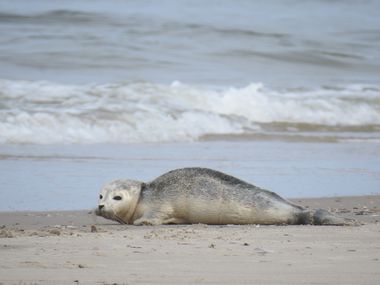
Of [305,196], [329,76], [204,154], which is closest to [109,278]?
[305,196]

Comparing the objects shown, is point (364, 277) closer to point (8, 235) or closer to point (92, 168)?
point (8, 235)

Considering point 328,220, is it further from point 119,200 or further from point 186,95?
point 186,95

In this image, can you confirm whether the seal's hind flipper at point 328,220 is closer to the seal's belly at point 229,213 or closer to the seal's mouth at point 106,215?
the seal's belly at point 229,213

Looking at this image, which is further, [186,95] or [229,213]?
[186,95]

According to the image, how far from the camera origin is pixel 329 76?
738 inches

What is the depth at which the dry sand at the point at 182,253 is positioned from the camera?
4.11 meters

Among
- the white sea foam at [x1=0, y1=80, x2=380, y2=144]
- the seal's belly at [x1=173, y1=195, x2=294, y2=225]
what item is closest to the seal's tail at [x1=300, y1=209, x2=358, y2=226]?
the seal's belly at [x1=173, y1=195, x2=294, y2=225]

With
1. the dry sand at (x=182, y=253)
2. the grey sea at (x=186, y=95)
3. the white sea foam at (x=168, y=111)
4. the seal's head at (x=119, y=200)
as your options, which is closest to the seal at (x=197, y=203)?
the seal's head at (x=119, y=200)

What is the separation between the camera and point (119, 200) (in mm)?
6348

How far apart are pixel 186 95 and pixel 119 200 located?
346 inches

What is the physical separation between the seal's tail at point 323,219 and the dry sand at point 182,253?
16cm

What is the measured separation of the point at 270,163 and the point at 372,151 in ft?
6.39

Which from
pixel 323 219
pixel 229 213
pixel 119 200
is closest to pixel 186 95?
pixel 119 200

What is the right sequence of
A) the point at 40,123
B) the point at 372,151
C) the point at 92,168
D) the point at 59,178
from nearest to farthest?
the point at 59,178, the point at 92,168, the point at 372,151, the point at 40,123
